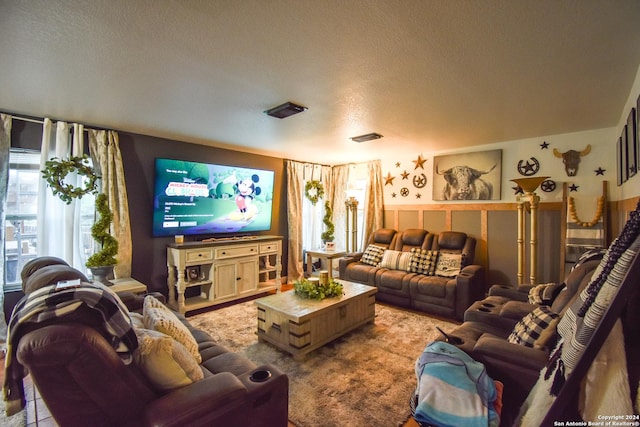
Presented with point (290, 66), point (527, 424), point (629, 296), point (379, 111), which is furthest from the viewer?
point (379, 111)

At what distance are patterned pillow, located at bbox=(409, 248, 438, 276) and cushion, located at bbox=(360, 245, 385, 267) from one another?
515mm

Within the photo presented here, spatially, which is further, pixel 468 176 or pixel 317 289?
pixel 468 176

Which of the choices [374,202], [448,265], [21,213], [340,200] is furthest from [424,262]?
[21,213]

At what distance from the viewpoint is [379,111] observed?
112 inches

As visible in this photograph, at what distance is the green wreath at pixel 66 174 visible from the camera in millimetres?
2846

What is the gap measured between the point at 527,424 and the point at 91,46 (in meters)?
2.77

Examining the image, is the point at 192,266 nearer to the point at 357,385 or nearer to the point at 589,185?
the point at 357,385

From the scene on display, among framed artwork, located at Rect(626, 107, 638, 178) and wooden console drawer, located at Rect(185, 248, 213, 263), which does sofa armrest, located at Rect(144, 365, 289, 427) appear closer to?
wooden console drawer, located at Rect(185, 248, 213, 263)

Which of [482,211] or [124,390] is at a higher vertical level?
[482,211]

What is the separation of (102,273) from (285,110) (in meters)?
2.43

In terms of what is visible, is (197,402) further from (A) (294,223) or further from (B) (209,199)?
(A) (294,223)

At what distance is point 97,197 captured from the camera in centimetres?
306

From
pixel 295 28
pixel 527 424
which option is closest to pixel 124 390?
pixel 527 424

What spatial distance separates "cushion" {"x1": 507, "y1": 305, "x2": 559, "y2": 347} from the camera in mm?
1695
